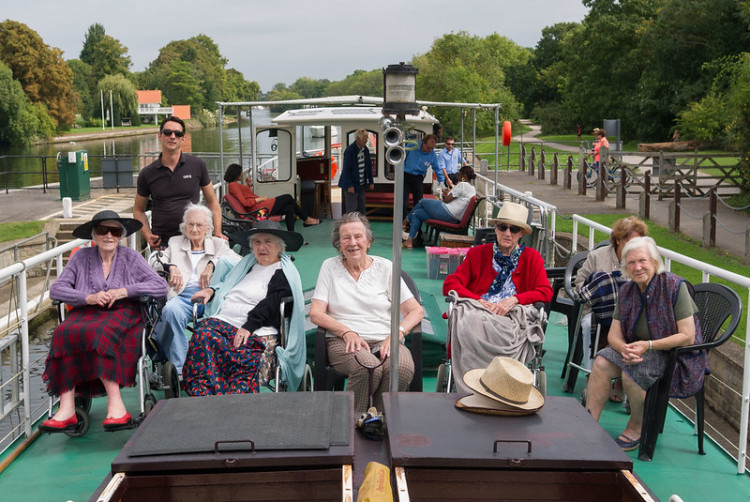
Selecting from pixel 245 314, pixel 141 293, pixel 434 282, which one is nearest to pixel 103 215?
pixel 141 293

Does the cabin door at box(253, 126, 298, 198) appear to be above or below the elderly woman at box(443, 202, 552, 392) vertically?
above

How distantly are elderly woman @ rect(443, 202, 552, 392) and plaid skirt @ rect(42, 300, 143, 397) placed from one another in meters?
1.82

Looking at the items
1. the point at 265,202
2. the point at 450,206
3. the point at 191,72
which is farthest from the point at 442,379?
the point at 191,72

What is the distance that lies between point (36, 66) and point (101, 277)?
65.0 meters

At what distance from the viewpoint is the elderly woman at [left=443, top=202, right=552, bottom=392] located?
4.60m

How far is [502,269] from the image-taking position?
4.95m

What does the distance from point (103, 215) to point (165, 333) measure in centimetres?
78

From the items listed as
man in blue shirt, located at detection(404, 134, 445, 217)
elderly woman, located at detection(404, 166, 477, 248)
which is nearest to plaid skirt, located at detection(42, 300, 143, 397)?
elderly woman, located at detection(404, 166, 477, 248)

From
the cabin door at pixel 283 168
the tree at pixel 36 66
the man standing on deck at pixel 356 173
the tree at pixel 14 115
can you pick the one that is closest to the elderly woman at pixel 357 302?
the man standing on deck at pixel 356 173

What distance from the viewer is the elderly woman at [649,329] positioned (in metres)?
4.15

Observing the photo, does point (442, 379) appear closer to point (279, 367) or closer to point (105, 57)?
point (279, 367)

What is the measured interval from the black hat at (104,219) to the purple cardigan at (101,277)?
0.14 metres

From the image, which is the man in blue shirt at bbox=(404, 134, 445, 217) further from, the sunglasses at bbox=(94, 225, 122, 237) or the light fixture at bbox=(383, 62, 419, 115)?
the light fixture at bbox=(383, 62, 419, 115)

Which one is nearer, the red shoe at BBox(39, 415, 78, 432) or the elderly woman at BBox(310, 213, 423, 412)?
the red shoe at BBox(39, 415, 78, 432)
